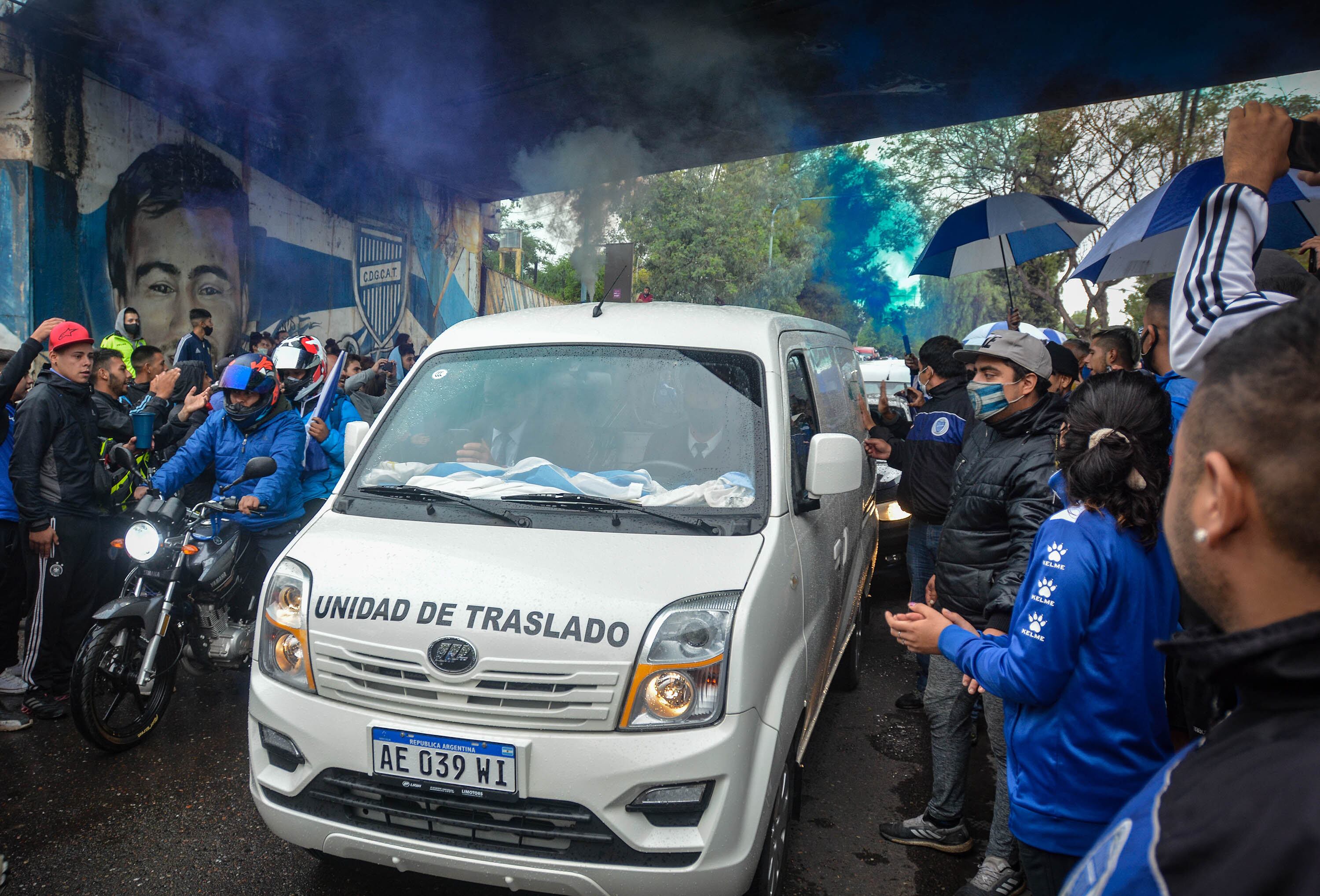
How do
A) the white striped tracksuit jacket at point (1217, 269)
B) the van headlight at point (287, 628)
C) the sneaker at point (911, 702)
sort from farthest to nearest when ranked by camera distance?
the sneaker at point (911, 702) → the van headlight at point (287, 628) → the white striped tracksuit jacket at point (1217, 269)

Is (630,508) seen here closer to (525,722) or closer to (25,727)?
(525,722)

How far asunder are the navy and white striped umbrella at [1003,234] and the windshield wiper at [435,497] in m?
5.18

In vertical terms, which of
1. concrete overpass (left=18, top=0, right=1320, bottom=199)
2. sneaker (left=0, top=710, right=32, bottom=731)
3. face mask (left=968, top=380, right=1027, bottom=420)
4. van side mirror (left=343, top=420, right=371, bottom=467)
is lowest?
sneaker (left=0, top=710, right=32, bottom=731)

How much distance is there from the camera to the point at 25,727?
430 centimetres

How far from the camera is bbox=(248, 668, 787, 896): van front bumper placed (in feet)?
7.84

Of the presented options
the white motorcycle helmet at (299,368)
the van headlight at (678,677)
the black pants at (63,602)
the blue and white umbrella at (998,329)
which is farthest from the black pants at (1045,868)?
the white motorcycle helmet at (299,368)

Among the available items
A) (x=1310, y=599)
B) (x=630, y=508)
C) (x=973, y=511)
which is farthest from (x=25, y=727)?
(x=1310, y=599)

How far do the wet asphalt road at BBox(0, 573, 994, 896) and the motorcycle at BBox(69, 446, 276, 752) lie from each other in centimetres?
23

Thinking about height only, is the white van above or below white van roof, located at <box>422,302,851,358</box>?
below

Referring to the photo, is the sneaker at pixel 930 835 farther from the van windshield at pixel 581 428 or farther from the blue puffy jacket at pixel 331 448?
the blue puffy jacket at pixel 331 448

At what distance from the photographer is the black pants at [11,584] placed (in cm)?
438

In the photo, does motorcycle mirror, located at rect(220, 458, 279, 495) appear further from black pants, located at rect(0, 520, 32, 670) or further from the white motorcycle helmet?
the white motorcycle helmet

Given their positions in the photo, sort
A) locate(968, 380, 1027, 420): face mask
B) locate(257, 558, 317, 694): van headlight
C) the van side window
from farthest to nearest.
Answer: the van side window → locate(968, 380, 1027, 420): face mask → locate(257, 558, 317, 694): van headlight

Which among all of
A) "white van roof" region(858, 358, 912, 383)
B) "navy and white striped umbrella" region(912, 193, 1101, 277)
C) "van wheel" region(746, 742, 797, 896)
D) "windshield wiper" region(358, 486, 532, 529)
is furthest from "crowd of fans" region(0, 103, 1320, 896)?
"white van roof" region(858, 358, 912, 383)
